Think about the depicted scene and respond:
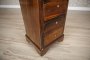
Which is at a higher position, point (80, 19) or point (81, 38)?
point (80, 19)

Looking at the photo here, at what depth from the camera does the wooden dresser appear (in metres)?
1.09

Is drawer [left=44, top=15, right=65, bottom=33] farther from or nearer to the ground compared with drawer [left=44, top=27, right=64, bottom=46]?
farther from the ground

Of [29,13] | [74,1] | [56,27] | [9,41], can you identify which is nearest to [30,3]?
[29,13]

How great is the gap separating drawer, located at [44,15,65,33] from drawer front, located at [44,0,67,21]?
0.20 ft

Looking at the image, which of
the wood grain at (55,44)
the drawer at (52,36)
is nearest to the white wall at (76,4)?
the wood grain at (55,44)

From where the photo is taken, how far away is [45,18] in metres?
1.15

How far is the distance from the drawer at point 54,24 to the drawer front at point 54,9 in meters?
0.06

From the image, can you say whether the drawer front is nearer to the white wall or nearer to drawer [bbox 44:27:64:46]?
drawer [bbox 44:27:64:46]

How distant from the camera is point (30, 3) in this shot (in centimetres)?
114

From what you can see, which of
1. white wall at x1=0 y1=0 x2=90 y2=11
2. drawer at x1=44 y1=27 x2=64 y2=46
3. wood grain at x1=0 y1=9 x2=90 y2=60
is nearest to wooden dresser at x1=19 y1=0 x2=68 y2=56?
drawer at x1=44 y1=27 x2=64 y2=46

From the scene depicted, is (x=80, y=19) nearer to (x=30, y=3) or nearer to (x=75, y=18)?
(x=75, y=18)

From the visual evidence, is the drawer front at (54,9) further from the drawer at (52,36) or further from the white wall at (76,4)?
the white wall at (76,4)

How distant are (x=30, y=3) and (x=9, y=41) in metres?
0.80

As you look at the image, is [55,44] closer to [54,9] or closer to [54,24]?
[54,24]
